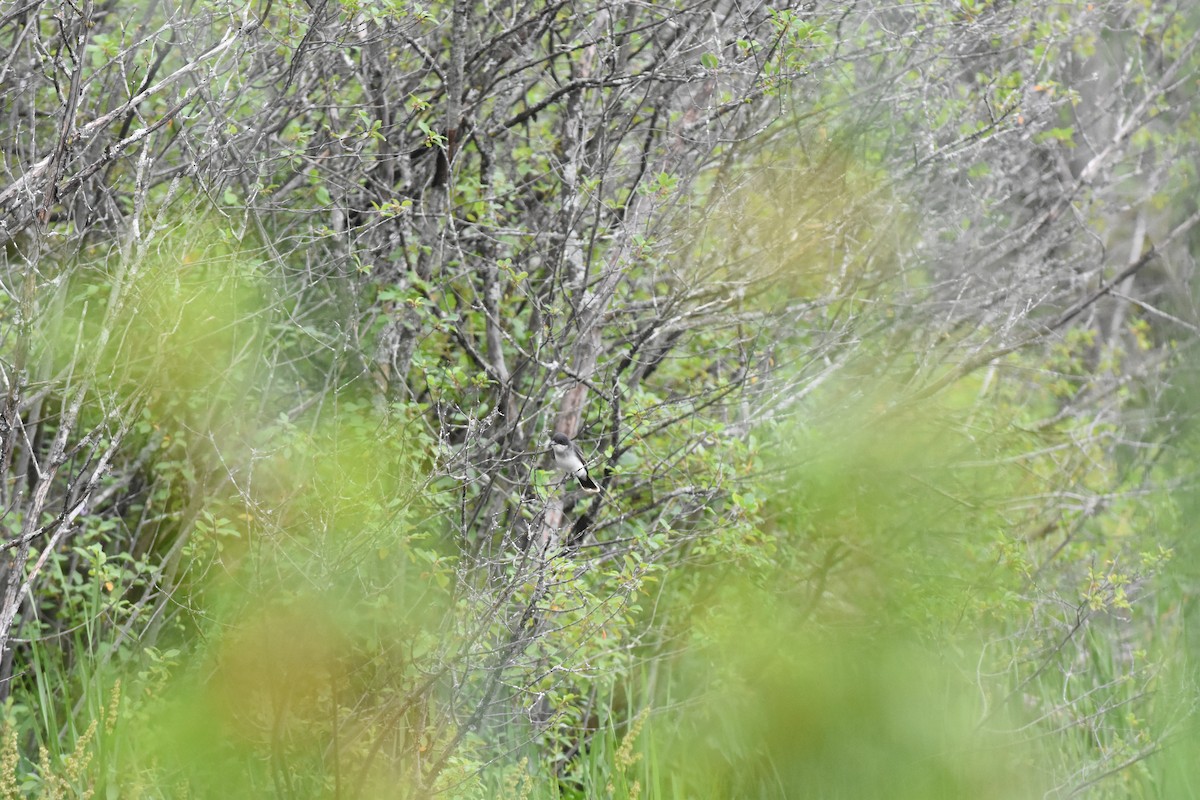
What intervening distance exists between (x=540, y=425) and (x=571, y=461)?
23.4 inches

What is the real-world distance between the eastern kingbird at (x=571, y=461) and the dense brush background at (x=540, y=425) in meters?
0.11

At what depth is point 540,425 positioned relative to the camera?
4.96 meters

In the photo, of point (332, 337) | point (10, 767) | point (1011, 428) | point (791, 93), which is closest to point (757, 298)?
point (791, 93)

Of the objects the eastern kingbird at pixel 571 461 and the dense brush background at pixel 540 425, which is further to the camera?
the eastern kingbird at pixel 571 461

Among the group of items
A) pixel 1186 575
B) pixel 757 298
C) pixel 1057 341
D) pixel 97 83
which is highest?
pixel 97 83

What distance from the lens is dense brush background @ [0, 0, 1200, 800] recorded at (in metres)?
3.73

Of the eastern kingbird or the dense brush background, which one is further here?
Result: the eastern kingbird

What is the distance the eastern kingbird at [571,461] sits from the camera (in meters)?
4.36

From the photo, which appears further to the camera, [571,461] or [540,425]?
[540,425]

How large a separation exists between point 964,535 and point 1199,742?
5.20 feet

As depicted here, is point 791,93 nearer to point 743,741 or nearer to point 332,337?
point 332,337

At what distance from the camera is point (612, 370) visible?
4.84 m

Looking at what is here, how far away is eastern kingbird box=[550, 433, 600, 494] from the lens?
4.36 m

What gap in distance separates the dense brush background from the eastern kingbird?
0.11m
